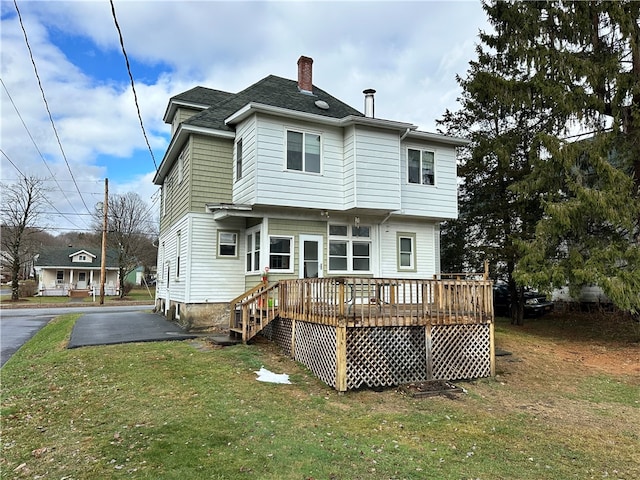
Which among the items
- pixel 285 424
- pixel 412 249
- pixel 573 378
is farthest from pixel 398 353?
pixel 412 249

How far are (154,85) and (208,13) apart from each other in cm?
365

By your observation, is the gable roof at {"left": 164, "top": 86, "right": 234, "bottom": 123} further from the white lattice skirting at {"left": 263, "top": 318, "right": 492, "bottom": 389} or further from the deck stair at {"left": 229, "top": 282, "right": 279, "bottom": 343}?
the white lattice skirting at {"left": 263, "top": 318, "right": 492, "bottom": 389}

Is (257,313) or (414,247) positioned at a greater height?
(414,247)

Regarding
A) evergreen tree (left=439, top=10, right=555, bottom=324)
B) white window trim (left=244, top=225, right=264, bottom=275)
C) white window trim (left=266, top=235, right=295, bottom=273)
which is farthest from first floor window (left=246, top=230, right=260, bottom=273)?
evergreen tree (left=439, top=10, right=555, bottom=324)

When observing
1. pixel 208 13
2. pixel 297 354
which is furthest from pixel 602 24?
pixel 297 354

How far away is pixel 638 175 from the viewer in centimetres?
1242

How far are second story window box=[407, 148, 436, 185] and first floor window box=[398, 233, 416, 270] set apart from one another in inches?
75.1

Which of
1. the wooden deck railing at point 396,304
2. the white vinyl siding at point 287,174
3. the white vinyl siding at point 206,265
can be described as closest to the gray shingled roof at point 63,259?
the white vinyl siding at point 206,265

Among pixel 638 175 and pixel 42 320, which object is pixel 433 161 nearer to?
pixel 638 175

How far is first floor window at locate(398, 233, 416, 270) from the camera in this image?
1403cm

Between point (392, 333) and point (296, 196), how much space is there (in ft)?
17.5

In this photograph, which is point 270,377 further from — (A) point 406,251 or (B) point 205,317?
(A) point 406,251

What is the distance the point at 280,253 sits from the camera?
1205 cm

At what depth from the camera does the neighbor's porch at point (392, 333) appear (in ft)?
24.2
